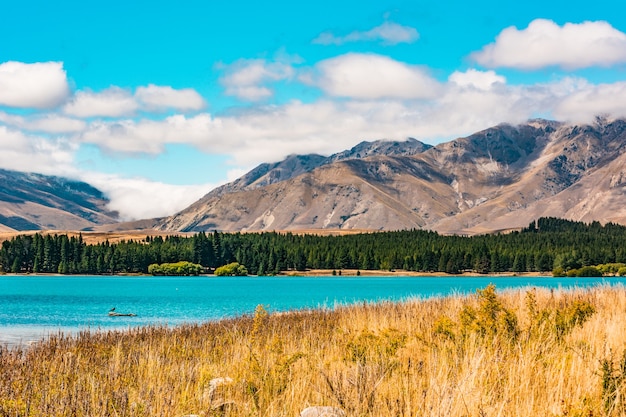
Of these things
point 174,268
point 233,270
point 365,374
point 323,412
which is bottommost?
point 233,270

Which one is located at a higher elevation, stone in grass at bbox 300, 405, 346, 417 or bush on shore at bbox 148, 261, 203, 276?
stone in grass at bbox 300, 405, 346, 417

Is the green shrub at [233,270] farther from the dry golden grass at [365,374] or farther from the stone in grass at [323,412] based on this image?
the stone in grass at [323,412]

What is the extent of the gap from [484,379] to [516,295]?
18.4 metres

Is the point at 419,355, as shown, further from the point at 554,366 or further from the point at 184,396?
the point at 184,396

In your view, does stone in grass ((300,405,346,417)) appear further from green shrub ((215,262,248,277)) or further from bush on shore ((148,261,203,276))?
green shrub ((215,262,248,277))

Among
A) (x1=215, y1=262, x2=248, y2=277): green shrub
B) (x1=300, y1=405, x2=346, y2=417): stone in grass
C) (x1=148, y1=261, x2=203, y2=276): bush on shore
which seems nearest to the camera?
(x1=300, y1=405, x2=346, y2=417): stone in grass

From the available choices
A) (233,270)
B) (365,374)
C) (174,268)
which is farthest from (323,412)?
(174,268)

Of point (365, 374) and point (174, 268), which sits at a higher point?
point (365, 374)

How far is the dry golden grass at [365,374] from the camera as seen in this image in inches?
357

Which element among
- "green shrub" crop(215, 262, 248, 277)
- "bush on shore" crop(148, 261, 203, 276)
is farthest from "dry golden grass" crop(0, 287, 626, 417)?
"green shrub" crop(215, 262, 248, 277)

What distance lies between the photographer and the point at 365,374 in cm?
1012

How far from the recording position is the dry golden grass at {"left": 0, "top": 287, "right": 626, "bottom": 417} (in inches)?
357

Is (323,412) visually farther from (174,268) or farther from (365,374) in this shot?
(174,268)

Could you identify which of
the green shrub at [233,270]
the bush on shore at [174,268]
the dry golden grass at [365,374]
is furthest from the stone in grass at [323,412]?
the green shrub at [233,270]
